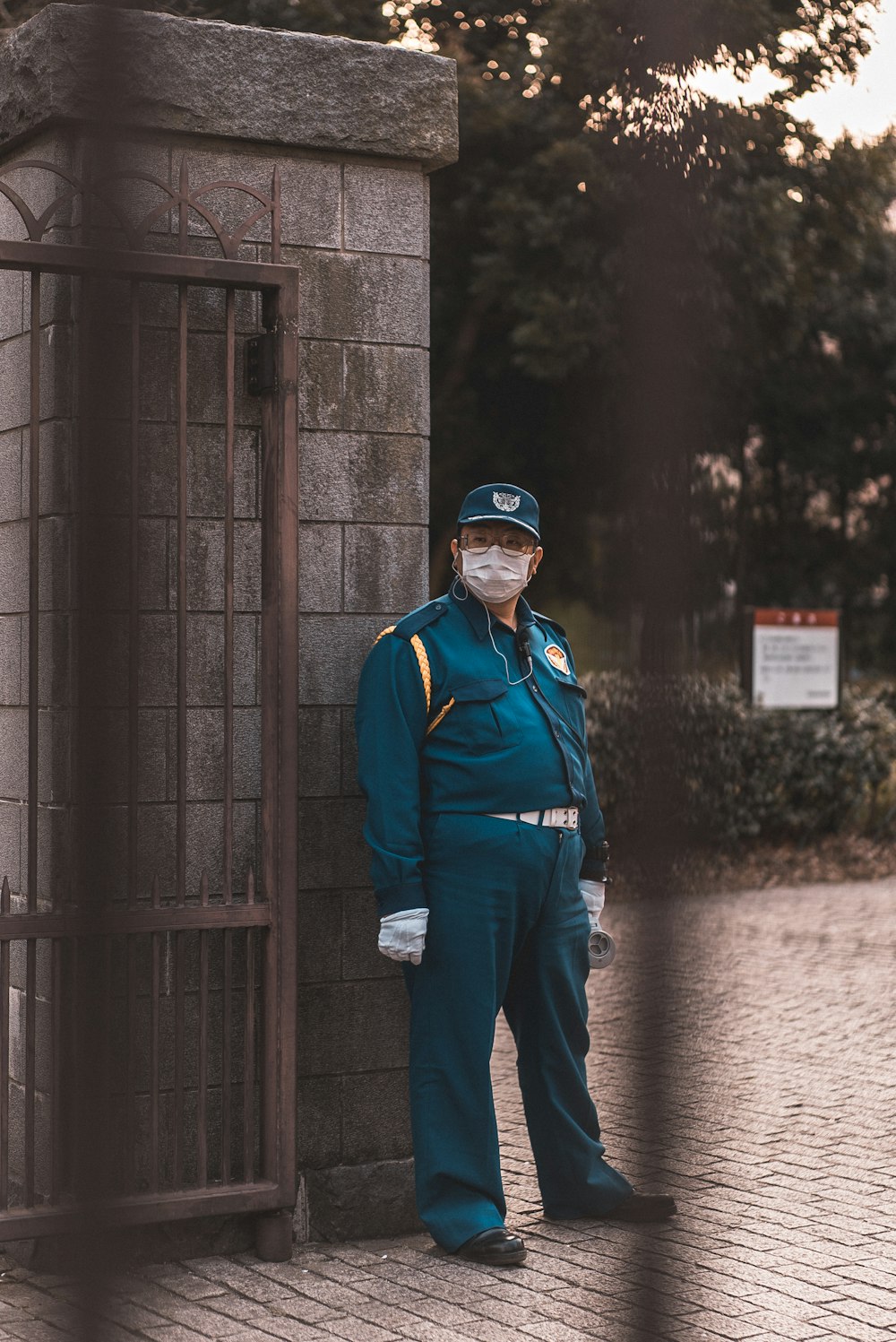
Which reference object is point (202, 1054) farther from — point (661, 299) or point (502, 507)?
point (661, 299)

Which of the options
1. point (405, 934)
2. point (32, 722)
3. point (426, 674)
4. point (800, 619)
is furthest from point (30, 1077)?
point (800, 619)

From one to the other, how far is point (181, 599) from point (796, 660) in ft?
32.8

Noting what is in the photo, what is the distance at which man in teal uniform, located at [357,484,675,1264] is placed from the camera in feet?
14.3

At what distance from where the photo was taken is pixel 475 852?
443 cm

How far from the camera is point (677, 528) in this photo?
1261 mm

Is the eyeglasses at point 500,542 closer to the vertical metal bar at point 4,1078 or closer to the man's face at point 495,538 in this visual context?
the man's face at point 495,538

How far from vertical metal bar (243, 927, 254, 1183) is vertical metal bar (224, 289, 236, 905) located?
0.58 feet

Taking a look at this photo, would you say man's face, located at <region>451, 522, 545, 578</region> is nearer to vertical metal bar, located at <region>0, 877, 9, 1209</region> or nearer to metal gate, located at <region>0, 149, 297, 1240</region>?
metal gate, located at <region>0, 149, 297, 1240</region>

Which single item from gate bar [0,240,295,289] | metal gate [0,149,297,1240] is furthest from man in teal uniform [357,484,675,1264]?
gate bar [0,240,295,289]

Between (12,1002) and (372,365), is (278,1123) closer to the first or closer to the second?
(12,1002)

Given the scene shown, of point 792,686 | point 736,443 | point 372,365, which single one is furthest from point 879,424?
point 736,443

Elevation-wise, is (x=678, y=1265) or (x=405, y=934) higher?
(x=405, y=934)

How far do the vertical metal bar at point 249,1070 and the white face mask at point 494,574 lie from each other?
1053mm

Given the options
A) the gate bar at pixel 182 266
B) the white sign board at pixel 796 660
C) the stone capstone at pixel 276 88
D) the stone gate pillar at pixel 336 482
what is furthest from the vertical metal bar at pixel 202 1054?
the white sign board at pixel 796 660
